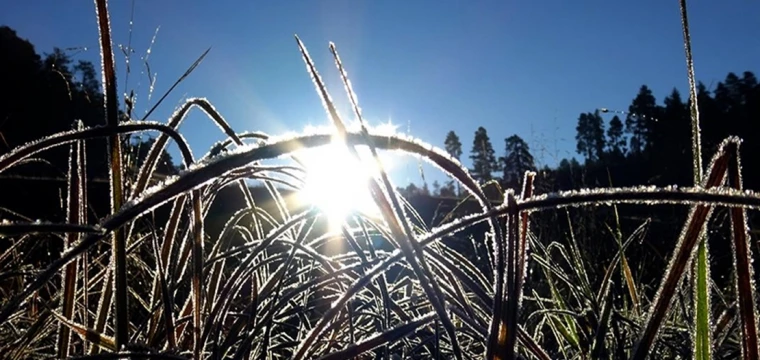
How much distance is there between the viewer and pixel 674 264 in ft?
1.30

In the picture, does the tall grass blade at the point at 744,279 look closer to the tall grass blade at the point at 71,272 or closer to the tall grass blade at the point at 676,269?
the tall grass blade at the point at 676,269

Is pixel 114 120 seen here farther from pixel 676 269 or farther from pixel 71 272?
pixel 676 269

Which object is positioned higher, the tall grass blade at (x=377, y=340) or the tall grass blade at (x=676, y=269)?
the tall grass blade at (x=676, y=269)

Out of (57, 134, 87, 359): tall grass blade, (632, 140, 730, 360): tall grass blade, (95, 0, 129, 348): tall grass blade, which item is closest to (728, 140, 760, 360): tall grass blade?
(632, 140, 730, 360): tall grass blade

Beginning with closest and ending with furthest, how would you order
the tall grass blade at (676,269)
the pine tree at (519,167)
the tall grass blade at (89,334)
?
the tall grass blade at (676,269) → the tall grass blade at (89,334) → the pine tree at (519,167)

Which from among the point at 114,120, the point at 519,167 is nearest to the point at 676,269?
the point at 114,120

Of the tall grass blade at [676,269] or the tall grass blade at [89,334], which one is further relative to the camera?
the tall grass blade at [89,334]

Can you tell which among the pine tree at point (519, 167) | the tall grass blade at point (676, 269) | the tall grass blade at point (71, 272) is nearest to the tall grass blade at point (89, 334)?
the tall grass blade at point (71, 272)

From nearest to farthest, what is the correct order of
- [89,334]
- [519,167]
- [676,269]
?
[676,269] < [89,334] < [519,167]

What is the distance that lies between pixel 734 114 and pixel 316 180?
29347 millimetres

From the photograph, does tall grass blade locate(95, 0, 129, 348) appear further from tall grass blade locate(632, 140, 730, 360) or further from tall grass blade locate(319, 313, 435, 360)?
tall grass blade locate(632, 140, 730, 360)

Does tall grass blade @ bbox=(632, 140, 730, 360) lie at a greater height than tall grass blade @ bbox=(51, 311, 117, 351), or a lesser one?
greater

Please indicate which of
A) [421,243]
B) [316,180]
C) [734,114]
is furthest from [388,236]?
[734,114]

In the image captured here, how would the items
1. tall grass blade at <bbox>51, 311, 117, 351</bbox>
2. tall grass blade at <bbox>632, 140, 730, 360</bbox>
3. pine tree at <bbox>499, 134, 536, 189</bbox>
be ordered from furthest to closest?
pine tree at <bbox>499, 134, 536, 189</bbox>, tall grass blade at <bbox>51, 311, 117, 351</bbox>, tall grass blade at <bbox>632, 140, 730, 360</bbox>
